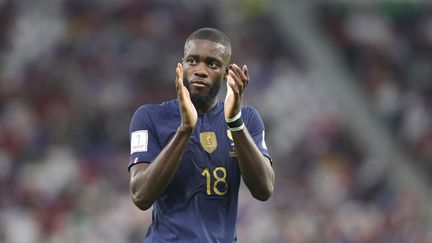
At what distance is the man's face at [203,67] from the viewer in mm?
5172

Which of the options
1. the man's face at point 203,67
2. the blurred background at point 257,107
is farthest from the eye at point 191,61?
the blurred background at point 257,107

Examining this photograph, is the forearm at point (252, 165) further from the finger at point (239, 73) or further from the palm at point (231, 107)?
the finger at point (239, 73)

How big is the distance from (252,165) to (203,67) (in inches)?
21.7

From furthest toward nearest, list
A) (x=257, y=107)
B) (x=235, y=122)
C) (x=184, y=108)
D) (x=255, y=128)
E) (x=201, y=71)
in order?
(x=257, y=107), (x=255, y=128), (x=201, y=71), (x=235, y=122), (x=184, y=108)

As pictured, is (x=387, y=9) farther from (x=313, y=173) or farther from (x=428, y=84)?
(x=313, y=173)

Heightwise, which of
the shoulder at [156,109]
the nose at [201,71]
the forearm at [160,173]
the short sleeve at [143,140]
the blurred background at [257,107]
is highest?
the blurred background at [257,107]

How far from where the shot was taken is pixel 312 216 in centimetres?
1267

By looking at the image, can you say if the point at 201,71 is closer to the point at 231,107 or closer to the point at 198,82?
the point at 198,82

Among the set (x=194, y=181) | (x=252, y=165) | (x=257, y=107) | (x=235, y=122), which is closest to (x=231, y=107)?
(x=235, y=122)

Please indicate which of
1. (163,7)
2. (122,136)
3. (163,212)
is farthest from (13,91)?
(163,212)

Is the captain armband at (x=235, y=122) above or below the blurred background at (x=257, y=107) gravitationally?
below

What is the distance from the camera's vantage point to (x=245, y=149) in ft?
16.6

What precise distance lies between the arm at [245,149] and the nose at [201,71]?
0.16m

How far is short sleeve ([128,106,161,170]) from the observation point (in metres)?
5.23
